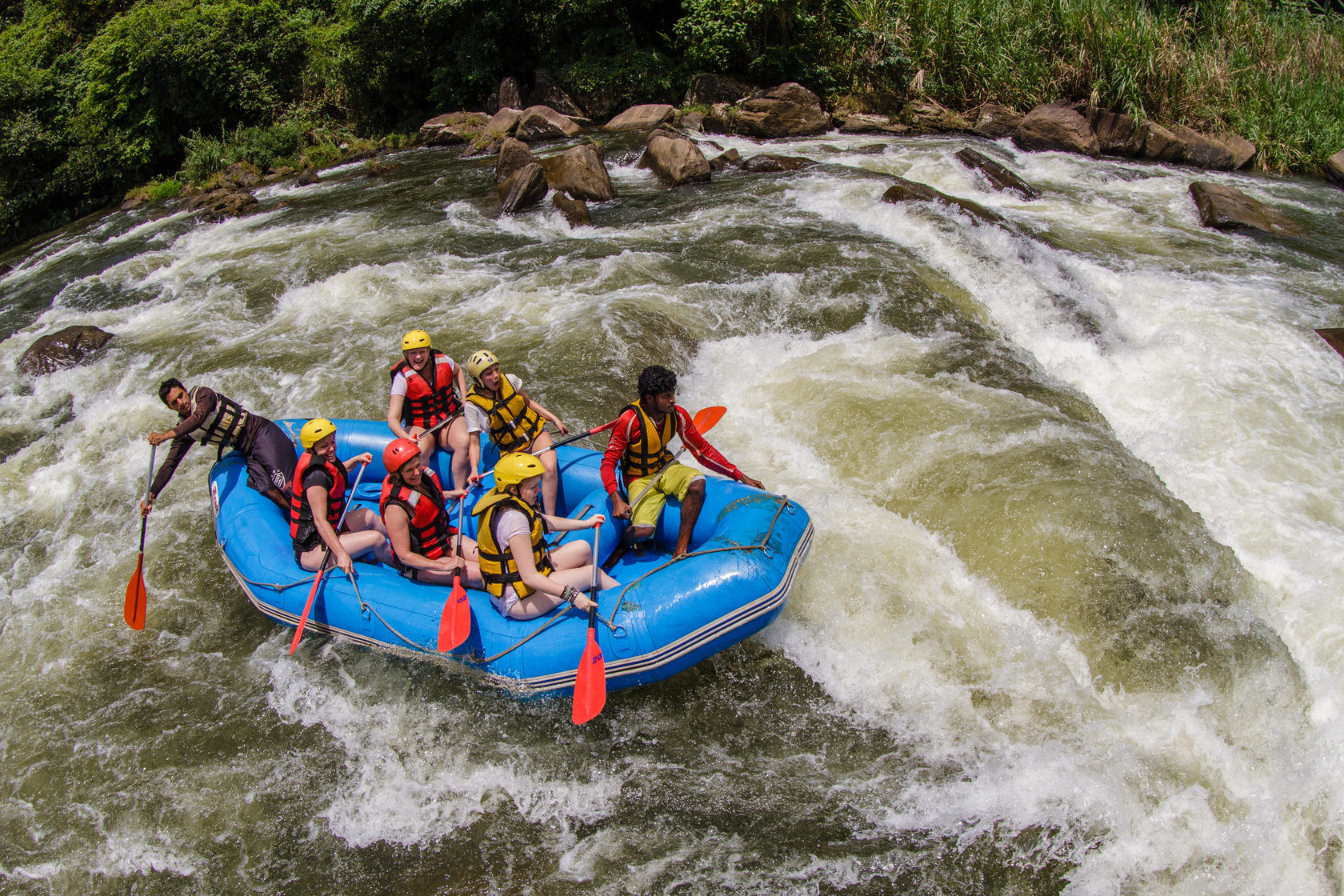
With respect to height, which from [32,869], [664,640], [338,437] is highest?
[338,437]

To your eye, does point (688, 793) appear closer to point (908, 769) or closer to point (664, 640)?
point (664, 640)

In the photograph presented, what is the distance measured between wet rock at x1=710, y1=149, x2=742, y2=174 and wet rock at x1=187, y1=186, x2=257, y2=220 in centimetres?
701

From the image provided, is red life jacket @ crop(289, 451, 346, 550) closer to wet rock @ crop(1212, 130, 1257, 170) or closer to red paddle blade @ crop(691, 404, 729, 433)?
red paddle blade @ crop(691, 404, 729, 433)

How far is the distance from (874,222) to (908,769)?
21.7ft

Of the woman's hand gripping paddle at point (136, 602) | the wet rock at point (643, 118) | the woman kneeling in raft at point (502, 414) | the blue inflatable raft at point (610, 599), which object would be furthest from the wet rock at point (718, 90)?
the woman's hand gripping paddle at point (136, 602)

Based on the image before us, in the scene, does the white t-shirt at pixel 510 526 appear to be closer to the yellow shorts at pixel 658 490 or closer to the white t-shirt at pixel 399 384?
the yellow shorts at pixel 658 490

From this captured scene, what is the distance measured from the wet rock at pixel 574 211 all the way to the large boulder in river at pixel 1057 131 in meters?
7.16

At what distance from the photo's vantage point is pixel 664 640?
366cm

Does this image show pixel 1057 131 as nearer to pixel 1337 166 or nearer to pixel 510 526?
pixel 1337 166

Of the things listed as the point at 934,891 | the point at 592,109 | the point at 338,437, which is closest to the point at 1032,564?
the point at 934,891

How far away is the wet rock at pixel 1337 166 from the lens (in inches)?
418

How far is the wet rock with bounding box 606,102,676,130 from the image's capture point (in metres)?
14.1

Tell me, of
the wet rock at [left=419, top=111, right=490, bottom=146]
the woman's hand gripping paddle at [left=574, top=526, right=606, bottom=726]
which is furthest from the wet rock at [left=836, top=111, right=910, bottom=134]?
the woman's hand gripping paddle at [left=574, top=526, right=606, bottom=726]

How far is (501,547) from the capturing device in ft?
12.3
